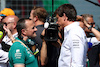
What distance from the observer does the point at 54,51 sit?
10.4ft

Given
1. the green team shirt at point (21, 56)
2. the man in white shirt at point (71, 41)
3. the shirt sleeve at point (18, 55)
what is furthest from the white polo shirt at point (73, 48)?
the shirt sleeve at point (18, 55)

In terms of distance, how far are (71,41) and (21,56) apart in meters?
0.57

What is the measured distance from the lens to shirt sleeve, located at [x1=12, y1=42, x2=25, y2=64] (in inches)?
92.8

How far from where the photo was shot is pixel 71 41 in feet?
8.19

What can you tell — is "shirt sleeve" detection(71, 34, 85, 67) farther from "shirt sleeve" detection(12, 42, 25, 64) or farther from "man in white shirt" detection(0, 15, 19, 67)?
"man in white shirt" detection(0, 15, 19, 67)

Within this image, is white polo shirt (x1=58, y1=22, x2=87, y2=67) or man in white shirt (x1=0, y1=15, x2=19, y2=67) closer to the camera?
white polo shirt (x1=58, y1=22, x2=87, y2=67)

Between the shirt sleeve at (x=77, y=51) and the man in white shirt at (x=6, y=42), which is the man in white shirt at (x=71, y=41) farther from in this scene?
the man in white shirt at (x=6, y=42)

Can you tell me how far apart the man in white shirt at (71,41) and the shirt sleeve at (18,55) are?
0.49 m

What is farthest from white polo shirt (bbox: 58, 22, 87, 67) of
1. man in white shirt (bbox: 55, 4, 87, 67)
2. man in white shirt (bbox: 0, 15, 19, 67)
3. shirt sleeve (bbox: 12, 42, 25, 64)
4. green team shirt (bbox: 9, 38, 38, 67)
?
man in white shirt (bbox: 0, 15, 19, 67)

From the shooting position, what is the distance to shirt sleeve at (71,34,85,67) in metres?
2.43

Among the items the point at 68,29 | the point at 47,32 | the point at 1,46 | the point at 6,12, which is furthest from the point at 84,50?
the point at 6,12

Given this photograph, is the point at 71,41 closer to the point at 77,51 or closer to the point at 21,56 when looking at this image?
the point at 77,51

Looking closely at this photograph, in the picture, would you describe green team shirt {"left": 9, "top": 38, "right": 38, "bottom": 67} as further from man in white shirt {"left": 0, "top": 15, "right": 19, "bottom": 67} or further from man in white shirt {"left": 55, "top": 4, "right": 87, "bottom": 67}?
man in white shirt {"left": 0, "top": 15, "right": 19, "bottom": 67}

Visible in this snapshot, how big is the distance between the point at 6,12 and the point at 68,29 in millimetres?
1930
